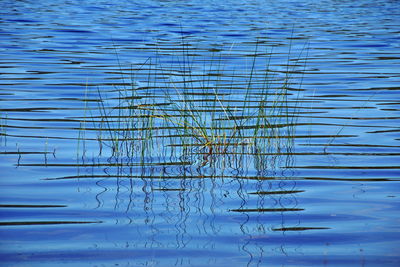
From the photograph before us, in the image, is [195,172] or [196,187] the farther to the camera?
[195,172]

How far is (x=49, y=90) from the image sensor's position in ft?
33.8

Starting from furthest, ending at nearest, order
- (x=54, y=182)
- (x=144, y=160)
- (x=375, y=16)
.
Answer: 1. (x=375, y=16)
2. (x=144, y=160)
3. (x=54, y=182)

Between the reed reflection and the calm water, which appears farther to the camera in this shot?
the reed reflection

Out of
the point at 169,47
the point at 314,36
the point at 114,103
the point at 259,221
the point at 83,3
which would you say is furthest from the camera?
the point at 83,3

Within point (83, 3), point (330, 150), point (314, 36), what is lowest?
point (83, 3)

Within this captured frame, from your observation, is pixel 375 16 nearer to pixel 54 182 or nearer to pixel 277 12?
pixel 277 12

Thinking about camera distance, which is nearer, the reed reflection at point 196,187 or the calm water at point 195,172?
the calm water at point 195,172

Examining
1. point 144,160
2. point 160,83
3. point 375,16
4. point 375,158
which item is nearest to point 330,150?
point 375,158

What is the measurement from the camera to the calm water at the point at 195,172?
14.1 feet

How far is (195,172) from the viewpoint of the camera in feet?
19.6

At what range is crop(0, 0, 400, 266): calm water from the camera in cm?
430

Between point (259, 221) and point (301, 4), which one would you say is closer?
point (259, 221)

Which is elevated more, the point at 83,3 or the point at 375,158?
the point at 375,158

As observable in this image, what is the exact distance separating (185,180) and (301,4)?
23.7 metres
